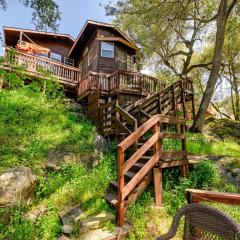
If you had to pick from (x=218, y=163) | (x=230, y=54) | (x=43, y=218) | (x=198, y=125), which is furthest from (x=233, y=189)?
(x=230, y=54)

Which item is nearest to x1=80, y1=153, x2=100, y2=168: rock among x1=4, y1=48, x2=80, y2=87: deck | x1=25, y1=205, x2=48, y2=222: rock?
x1=25, y1=205, x2=48, y2=222: rock

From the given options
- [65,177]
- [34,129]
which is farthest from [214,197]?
[34,129]

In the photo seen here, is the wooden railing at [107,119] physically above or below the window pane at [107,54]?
below

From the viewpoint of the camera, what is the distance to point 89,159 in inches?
345

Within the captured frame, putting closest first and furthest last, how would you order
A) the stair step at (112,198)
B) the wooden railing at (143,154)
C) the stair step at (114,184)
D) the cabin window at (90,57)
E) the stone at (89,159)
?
the wooden railing at (143,154) → the stair step at (112,198) → the stair step at (114,184) → the stone at (89,159) → the cabin window at (90,57)

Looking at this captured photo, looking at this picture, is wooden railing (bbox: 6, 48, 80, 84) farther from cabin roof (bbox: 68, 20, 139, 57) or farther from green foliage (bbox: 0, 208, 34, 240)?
green foliage (bbox: 0, 208, 34, 240)

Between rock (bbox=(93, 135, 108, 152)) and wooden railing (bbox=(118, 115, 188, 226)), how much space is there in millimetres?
2862

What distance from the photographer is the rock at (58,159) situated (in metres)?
7.91

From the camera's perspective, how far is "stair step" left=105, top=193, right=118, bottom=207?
6.05m

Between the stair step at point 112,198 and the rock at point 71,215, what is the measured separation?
2.38ft

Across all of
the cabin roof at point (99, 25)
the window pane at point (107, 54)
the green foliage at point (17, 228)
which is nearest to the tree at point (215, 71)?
the cabin roof at point (99, 25)

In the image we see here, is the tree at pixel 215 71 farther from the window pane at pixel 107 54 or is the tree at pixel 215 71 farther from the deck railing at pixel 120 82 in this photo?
the window pane at pixel 107 54

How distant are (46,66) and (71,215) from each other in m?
13.0

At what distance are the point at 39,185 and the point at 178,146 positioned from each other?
5168 millimetres
